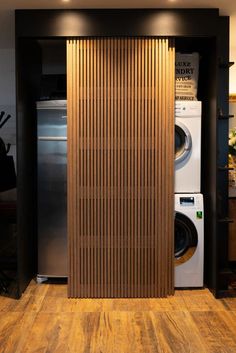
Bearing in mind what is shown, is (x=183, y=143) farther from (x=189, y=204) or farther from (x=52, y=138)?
(x=52, y=138)

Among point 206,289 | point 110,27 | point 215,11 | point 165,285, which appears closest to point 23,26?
point 110,27

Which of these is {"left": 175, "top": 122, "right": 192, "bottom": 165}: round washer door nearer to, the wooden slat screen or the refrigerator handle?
the wooden slat screen

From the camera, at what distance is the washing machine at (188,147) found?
12.9ft

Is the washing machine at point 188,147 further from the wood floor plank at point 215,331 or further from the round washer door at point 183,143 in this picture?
A: the wood floor plank at point 215,331

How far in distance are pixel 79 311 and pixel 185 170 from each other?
5.18 feet

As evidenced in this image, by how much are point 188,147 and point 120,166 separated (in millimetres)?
698

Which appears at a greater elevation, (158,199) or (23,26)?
(23,26)

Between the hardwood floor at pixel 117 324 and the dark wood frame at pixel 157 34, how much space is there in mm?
294

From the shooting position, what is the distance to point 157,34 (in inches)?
142

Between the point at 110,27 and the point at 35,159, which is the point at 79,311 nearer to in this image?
the point at 35,159

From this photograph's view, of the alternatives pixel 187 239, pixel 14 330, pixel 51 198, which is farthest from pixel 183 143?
pixel 14 330

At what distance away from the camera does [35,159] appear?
435cm

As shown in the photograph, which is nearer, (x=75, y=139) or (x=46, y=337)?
(x=46, y=337)

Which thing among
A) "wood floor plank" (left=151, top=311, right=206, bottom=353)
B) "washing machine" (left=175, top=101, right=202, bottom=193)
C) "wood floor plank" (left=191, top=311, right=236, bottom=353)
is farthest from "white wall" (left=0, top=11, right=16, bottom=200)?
"wood floor plank" (left=191, top=311, right=236, bottom=353)
